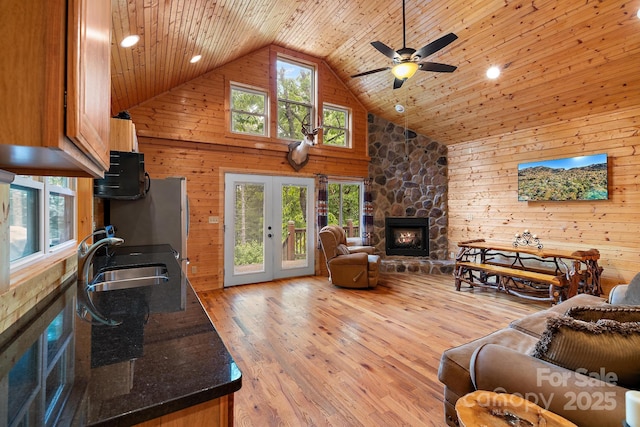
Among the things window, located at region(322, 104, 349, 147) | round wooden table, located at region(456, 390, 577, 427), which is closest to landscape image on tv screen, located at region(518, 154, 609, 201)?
window, located at region(322, 104, 349, 147)

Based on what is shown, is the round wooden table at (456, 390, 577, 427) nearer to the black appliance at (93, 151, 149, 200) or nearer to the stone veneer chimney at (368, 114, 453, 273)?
the black appliance at (93, 151, 149, 200)

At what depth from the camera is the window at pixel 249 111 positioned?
17.2 ft

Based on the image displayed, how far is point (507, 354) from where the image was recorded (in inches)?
54.0

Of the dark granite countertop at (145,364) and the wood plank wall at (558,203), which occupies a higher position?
the wood plank wall at (558,203)

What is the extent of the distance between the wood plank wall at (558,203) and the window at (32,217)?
20.0ft

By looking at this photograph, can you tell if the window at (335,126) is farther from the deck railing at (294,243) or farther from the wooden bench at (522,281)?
the wooden bench at (522,281)

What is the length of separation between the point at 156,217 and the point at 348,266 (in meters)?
3.00

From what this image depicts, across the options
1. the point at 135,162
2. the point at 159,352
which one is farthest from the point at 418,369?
the point at 135,162

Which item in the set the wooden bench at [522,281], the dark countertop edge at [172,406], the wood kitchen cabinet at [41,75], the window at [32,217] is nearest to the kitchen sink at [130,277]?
the window at [32,217]

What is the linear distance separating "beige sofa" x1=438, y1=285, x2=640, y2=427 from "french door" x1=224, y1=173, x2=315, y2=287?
4.18 metres

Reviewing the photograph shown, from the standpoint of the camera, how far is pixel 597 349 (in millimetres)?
1196

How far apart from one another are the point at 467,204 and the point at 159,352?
6.15 meters

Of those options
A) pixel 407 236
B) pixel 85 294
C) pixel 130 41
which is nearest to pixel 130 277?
pixel 85 294

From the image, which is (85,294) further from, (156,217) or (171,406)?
(156,217)
